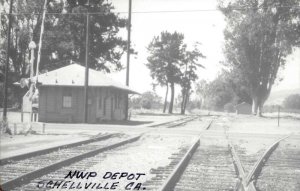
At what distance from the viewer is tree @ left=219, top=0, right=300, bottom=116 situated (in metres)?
55.6

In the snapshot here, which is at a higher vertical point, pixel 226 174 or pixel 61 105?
pixel 61 105

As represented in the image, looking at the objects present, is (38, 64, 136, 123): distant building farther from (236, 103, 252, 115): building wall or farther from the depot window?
(236, 103, 252, 115): building wall

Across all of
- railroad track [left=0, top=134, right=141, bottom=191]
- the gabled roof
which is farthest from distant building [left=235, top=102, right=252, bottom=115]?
railroad track [left=0, top=134, right=141, bottom=191]

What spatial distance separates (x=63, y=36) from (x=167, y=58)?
3254 centimetres

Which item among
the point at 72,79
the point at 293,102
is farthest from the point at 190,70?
the point at 293,102

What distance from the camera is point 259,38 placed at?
57.0 m

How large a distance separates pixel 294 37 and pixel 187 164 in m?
47.3

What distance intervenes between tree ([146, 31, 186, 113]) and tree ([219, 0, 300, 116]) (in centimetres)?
2825

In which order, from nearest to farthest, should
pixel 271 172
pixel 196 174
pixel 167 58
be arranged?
pixel 196 174 → pixel 271 172 → pixel 167 58

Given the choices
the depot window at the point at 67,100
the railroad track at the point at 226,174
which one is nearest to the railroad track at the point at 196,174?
the railroad track at the point at 226,174

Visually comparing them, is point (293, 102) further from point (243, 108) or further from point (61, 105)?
point (61, 105)

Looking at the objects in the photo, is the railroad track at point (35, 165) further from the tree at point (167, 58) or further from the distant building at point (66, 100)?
the tree at point (167, 58)

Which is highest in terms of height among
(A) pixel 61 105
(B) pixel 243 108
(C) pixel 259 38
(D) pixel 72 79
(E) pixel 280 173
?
(C) pixel 259 38

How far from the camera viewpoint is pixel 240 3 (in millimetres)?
58719
